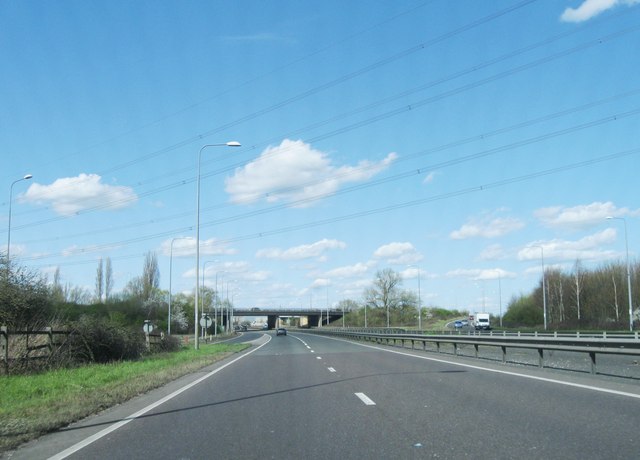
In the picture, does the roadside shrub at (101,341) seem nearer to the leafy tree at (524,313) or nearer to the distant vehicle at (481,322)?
the distant vehicle at (481,322)

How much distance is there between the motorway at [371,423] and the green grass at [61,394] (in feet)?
1.35

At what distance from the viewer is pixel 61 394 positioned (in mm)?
15094

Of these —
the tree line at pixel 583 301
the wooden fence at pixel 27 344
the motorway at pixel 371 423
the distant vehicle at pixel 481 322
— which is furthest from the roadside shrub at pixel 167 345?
the distant vehicle at pixel 481 322

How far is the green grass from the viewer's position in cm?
1005

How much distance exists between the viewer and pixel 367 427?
9.48 meters

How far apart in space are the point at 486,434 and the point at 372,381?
8769 mm

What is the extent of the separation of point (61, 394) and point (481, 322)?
94.0 meters

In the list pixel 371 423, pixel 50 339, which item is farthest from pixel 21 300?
pixel 371 423

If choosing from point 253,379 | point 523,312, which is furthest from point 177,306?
point 253,379

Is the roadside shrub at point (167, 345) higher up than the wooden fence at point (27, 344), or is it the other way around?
the wooden fence at point (27, 344)

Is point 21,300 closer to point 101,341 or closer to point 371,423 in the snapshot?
point 101,341

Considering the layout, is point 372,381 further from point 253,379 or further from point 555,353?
point 555,353

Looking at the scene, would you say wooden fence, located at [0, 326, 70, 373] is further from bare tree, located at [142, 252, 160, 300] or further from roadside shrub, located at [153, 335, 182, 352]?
bare tree, located at [142, 252, 160, 300]

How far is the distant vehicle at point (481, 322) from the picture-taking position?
331ft
